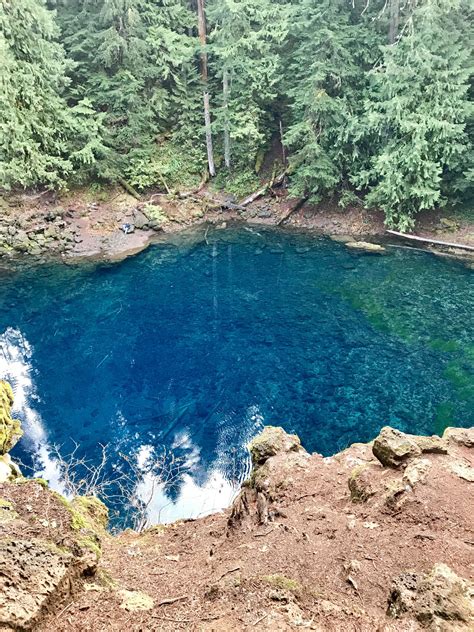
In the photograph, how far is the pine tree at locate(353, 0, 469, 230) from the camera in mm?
16312

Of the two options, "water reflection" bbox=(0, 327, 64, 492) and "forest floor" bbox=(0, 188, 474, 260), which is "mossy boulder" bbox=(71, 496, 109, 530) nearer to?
"water reflection" bbox=(0, 327, 64, 492)

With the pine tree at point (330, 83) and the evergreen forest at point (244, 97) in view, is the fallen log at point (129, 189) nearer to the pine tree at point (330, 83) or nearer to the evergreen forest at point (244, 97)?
the evergreen forest at point (244, 97)

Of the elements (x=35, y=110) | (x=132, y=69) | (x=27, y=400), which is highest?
(x=132, y=69)

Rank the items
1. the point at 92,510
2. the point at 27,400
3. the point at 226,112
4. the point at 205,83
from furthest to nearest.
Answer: the point at 205,83, the point at 226,112, the point at 27,400, the point at 92,510

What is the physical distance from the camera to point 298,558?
3613 millimetres

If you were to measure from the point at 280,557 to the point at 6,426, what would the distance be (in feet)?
21.8

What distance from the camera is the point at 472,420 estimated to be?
375 inches

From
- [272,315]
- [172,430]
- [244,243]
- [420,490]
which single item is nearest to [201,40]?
[244,243]

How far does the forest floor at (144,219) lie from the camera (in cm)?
1909

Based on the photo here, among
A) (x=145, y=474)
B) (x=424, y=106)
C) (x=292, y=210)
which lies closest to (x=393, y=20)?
(x=424, y=106)

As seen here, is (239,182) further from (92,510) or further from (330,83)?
(92,510)

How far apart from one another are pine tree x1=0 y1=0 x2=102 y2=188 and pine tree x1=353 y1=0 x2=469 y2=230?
13.6m

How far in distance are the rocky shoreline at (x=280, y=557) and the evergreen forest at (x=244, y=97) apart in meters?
15.7

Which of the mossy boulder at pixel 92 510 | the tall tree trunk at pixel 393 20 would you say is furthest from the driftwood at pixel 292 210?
the mossy boulder at pixel 92 510
